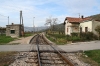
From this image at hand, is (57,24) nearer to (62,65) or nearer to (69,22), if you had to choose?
(69,22)

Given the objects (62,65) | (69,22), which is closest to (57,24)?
(69,22)

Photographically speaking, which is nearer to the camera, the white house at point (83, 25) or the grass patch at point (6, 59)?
the grass patch at point (6, 59)

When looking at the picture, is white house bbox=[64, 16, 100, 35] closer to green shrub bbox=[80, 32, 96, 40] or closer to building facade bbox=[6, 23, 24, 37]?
green shrub bbox=[80, 32, 96, 40]

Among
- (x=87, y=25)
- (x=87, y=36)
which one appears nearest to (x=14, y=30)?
(x=87, y=25)

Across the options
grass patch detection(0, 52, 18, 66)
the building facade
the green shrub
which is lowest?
grass patch detection(0, 52, 18, 66)

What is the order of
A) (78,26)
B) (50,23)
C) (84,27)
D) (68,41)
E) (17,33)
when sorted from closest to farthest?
(68,41) → (84,27) → (78,26) → (17,33) → (50,23)

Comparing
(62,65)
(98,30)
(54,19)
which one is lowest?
(62,65)

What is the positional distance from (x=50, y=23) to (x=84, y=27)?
66531 mm

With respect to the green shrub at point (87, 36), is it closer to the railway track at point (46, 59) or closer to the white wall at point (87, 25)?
the white wall at point (87, 25)

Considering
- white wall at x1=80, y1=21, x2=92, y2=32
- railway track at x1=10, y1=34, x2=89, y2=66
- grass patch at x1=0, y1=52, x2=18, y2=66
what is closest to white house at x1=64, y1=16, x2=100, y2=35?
white wall at x1=80, y1=21, x2=92, y2=32

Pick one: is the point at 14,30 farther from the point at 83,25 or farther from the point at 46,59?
the point at 46,59

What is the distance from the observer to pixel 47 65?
9.48 m

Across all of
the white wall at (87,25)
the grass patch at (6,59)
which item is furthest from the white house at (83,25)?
the grass patch at (6,59)

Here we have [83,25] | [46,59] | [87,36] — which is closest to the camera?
[46,59]
